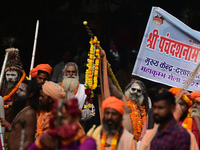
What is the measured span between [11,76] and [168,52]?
2.76 meters

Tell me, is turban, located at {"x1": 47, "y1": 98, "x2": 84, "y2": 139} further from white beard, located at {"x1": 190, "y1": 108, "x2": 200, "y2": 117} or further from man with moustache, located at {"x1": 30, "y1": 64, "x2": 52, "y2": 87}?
man with moustache, located at {"x1": 30, "y1": 64, "x2": 52, "y2": 87}

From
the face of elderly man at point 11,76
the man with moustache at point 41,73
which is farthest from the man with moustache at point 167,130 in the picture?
the face of elderly man at point 11,76

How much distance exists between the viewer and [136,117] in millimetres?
8070

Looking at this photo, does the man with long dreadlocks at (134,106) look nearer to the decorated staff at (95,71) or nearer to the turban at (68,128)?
the decorated staff at (95,71)

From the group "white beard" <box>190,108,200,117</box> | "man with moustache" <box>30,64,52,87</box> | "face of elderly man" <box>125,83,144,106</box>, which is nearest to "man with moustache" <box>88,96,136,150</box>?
"white beard" <box>190,108,200,117</box>

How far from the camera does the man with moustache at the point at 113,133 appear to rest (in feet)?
19.3

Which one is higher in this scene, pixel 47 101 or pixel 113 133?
pixel 47 101

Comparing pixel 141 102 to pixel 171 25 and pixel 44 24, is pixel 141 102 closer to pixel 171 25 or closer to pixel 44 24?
pixel 171 25

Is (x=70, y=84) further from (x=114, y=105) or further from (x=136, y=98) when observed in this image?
(x=114, y=105)

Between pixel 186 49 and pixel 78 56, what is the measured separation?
144 inches

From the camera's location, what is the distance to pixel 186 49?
8.45m

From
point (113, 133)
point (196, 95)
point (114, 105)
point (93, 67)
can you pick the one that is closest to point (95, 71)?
point (93, 67)

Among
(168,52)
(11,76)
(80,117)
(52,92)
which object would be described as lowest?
(80,117)

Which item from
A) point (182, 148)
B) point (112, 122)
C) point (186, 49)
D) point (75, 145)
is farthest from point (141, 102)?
point (75, 145)
